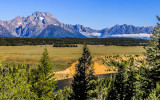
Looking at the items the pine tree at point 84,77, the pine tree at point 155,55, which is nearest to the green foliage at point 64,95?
the pine tree at point 84,77

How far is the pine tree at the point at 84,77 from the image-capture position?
747 inches

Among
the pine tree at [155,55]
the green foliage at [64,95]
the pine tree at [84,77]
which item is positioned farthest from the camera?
the green foliage at [64,95]

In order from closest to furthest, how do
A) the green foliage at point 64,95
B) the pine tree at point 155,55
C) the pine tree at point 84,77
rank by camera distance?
the pine tree at point 155,55 < the pine tree at point 84,77 < the green foliage at point 64,95

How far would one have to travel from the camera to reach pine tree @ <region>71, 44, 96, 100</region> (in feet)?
62.2

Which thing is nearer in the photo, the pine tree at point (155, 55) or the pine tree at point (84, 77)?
the pine tree at point (155, 55)

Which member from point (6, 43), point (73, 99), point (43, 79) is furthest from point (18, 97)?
point (6, 43)

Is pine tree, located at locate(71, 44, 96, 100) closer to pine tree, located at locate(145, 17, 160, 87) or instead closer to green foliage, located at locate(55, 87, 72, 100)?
green foliage, located at locate(55, 87, 72, 100)

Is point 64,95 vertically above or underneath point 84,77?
underneath

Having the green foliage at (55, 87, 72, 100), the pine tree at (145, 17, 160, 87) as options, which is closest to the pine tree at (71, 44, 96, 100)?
the green foliage at (55, 87, 72, 100)

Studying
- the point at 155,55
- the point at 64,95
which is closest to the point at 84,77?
the point at 155,55

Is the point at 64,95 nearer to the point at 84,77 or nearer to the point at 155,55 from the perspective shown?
the point at 84,77

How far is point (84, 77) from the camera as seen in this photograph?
755 inches

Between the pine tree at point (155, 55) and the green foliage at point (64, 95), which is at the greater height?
the pine tree at point (155, 55)

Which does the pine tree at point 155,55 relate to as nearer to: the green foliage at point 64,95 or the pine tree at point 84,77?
the pine tree at point 84,77
